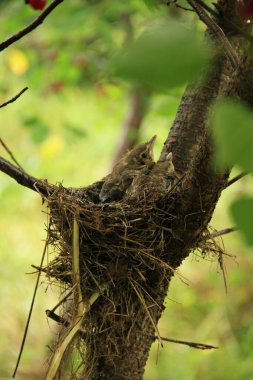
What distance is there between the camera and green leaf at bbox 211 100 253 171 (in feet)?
1.70

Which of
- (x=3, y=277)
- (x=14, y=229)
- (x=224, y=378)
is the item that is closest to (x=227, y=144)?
(x=224, y=378)

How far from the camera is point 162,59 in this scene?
0.51 m

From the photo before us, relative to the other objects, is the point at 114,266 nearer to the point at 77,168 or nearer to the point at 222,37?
the point at 222,37

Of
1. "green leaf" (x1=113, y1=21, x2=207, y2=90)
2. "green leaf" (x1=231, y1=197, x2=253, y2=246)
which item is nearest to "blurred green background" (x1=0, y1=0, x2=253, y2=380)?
"green leaf" (x1=231, y1=197, x2=253, y2=246)

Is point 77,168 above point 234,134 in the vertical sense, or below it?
above

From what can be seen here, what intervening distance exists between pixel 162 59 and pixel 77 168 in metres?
7.79

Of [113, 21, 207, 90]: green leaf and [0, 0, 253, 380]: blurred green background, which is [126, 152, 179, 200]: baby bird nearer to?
[113, 21, 207, 90]: green leaf

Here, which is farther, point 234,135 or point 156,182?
point 156,182

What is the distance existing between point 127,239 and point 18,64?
4.57m

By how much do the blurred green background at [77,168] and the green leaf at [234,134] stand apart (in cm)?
365

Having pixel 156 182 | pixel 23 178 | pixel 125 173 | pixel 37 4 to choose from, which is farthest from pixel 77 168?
pixel 23 178

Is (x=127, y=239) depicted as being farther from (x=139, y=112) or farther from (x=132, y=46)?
(x=139, y=112)

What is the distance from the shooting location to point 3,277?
770 centimetres

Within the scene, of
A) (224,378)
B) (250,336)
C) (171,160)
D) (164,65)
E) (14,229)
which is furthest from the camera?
(14,229)
